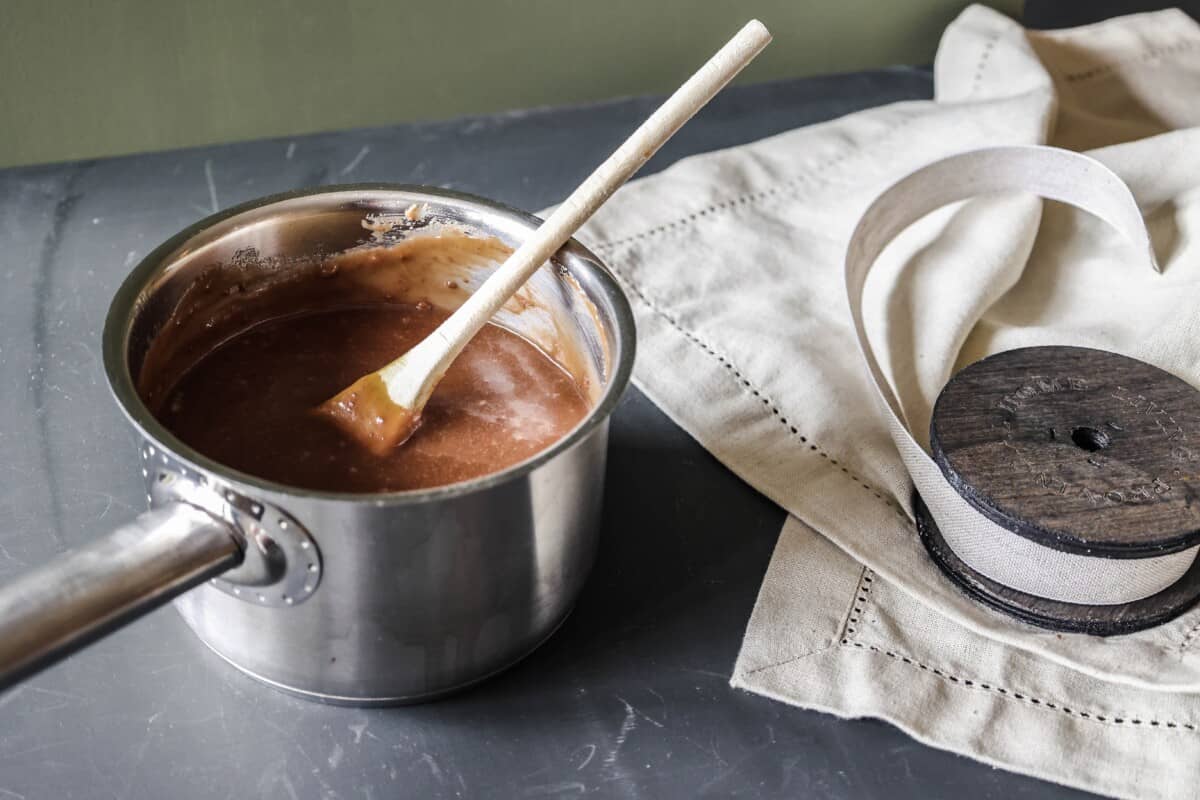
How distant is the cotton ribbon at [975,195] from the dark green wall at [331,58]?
361 mm

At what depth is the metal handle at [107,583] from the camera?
0.67m

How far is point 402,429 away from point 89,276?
452 mm

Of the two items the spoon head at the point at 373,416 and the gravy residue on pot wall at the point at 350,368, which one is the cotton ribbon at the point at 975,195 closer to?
the gravy residue on pot wall at the point at 350,368

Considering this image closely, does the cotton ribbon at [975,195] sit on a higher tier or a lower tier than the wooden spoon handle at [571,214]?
lower

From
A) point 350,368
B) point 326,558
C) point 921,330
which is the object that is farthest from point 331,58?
point 326,558

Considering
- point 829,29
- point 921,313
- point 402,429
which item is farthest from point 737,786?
point 829,29

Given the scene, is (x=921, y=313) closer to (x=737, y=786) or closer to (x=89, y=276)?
(x=737, y=786)

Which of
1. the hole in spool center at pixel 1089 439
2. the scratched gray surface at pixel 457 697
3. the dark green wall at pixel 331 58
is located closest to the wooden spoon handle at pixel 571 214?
the scratched gray surface at pixel 457 697

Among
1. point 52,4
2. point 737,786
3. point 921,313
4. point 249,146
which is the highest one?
point 52,4

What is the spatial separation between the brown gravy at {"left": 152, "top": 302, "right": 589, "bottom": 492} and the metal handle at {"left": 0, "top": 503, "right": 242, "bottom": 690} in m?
0.14

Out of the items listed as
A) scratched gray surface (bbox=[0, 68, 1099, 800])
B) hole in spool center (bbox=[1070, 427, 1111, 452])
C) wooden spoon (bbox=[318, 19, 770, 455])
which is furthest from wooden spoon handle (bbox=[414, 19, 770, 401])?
hole in spool center (bbox=[1070, 427, 1111, 452])

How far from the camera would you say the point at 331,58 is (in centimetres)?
134

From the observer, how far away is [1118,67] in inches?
58.4

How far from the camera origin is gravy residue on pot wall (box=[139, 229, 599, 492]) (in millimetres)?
900
